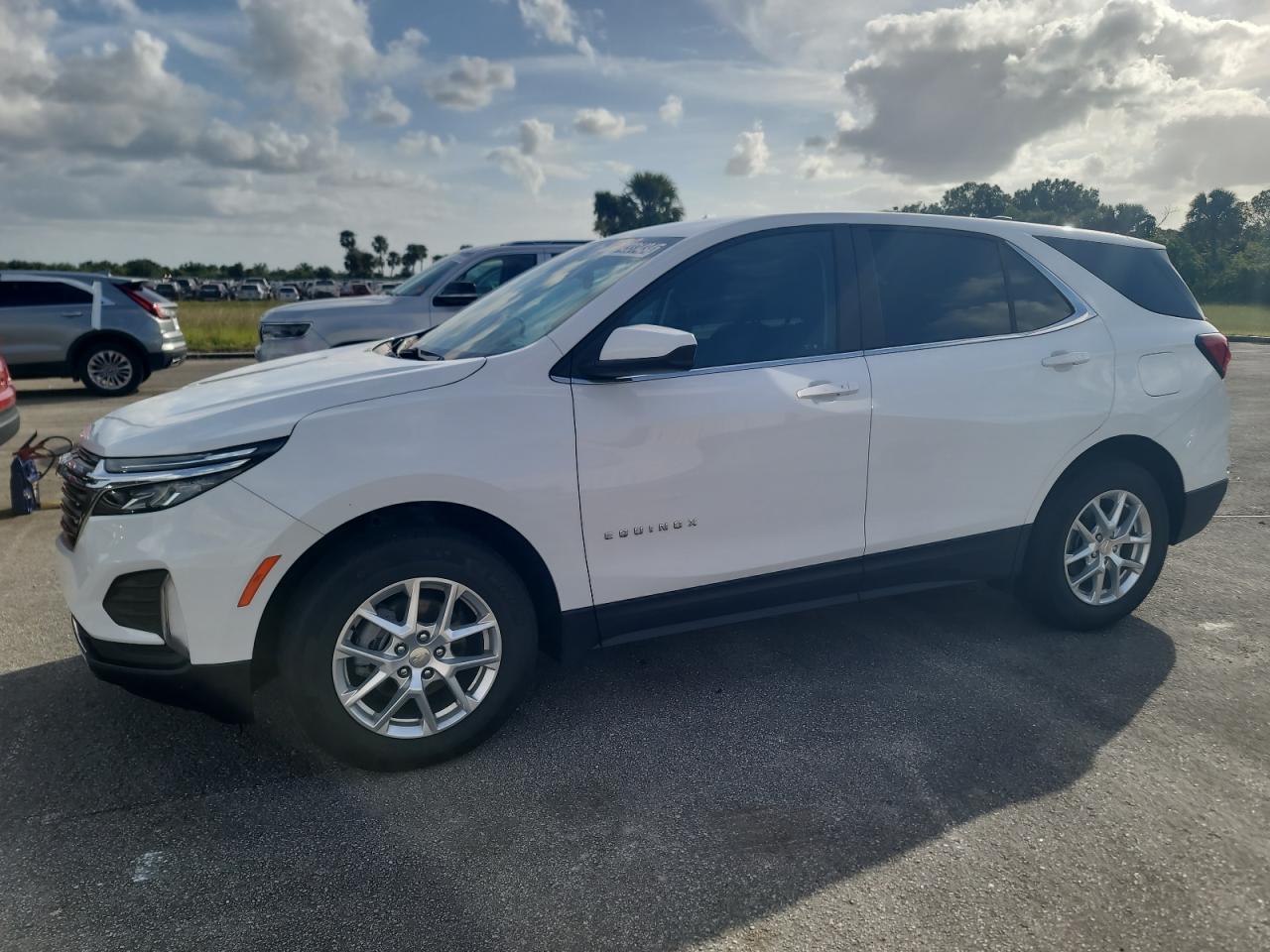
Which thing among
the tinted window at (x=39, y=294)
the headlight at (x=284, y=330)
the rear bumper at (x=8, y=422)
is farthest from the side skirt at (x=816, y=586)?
the tinted window at (x=39, y=294)

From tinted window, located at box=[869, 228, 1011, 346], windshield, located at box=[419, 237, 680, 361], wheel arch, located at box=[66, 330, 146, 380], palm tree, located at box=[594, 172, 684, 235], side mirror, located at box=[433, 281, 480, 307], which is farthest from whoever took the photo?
palm tree, located at box=[594, 172, 684, 235]

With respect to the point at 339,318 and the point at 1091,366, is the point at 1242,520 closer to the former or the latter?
the point at 1091,366

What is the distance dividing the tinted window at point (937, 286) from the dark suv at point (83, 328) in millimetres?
11876

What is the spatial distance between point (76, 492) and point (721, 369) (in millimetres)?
2222

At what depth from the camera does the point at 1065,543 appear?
13.1 feet

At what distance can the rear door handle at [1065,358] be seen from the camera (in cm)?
387

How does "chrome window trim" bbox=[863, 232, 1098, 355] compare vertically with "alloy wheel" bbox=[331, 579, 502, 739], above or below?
above

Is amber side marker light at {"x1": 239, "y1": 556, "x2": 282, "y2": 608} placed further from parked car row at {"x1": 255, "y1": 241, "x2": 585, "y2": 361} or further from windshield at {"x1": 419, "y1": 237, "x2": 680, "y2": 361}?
parked car row at {"x1": 255, "y1": 241, "x2": 585, "y2": 361}

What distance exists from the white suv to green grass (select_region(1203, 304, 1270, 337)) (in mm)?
20552

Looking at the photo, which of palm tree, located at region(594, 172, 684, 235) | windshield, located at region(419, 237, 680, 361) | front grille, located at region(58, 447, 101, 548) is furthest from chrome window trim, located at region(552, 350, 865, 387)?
palm tree, located at region(594, 172, 684, 235)

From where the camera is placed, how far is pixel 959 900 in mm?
2395

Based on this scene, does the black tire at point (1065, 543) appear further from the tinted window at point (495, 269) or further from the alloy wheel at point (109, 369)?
the alloy wheel at point (109, 369)

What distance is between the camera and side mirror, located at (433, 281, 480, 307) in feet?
30.5

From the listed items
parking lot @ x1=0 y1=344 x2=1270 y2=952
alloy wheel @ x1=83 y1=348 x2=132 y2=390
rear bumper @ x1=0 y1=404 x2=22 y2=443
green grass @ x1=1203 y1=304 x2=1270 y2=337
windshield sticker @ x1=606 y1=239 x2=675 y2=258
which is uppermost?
windshield sticker @ x1=606 y1=239 x2=675 y2=258
